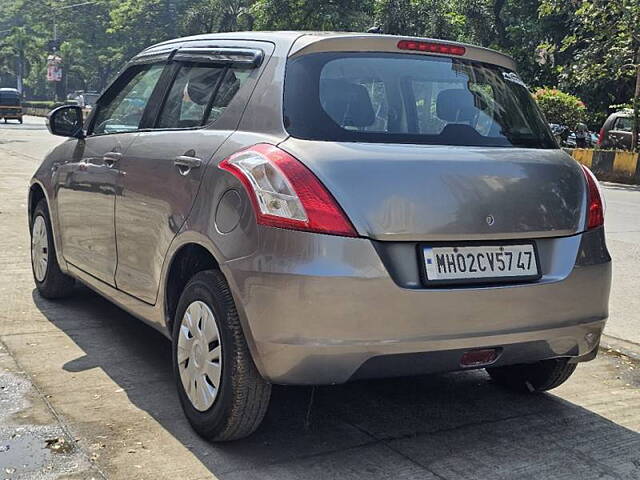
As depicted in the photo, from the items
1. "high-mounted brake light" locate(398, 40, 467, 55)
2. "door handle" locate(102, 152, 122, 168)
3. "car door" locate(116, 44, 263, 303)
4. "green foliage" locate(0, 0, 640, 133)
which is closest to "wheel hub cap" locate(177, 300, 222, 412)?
"car door" locate(116, 44, 263, 303)

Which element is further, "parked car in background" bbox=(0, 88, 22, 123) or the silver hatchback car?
"parked car in background" bbox=(0, 88, 22, 123)

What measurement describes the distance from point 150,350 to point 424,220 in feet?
7.55

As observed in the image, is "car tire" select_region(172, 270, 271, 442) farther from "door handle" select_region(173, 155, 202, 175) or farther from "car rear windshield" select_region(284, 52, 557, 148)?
"car rear windshield" select_region(284, 52, 557, 148)

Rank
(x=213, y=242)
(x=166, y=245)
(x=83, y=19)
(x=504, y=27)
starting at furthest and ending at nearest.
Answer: (x=83, y=19) → (x=504, y=27) → (x=166, y=245) → (x=213, y=242)

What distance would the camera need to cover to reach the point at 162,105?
4.63 m

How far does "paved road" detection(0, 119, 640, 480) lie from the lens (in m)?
3.56

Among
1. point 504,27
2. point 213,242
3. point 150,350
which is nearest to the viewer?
point 213,242

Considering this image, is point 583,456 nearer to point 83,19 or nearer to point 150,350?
point 150,350

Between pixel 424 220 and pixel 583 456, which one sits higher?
pixel 424 220

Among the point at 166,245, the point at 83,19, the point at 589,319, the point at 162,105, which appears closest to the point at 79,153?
the point at 162,105

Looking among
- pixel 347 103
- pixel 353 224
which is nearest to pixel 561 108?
pixel 347 103

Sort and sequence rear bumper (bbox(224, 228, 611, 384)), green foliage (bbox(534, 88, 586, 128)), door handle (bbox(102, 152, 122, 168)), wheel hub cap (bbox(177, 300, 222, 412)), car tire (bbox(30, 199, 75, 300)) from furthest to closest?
1. green foliage (bbox(534, 88, 586, 128))
2. car tire (bbox(30, 199, 75, 300))
3. door handle (bbox(102, 152, 122, 168))
4. wheel hub cap (bbox(177, 300, 222, 412))
5. rear bumper (bbox(224, 228, 611, 384))

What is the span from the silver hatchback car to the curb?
127cm

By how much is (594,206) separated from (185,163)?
177 centimetres
